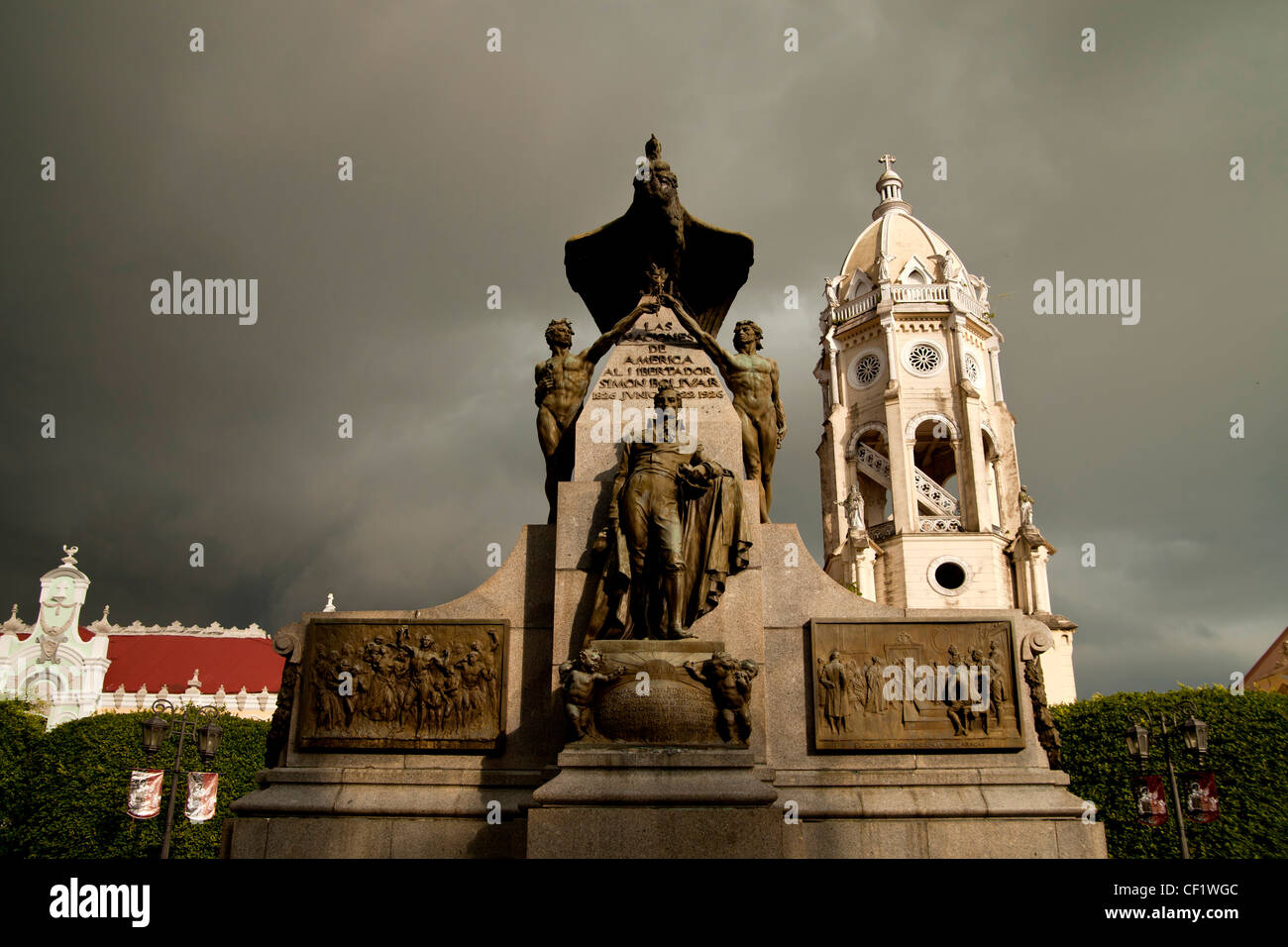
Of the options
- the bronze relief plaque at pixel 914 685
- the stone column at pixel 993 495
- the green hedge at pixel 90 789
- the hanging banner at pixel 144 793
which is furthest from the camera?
the stone column at pixel 993 495

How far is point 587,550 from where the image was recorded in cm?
1035

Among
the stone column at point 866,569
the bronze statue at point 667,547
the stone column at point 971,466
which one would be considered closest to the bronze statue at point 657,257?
the bronze statue at point 667,547

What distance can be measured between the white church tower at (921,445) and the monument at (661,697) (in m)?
53.3

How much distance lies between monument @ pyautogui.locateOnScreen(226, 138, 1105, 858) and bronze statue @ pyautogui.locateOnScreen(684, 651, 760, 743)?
0.02 meters

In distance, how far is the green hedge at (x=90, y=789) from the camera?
107 ft

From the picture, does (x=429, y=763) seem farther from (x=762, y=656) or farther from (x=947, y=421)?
(x=947, y=421)

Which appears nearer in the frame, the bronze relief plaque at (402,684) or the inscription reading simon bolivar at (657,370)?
the bronze relief plaque at (402,684)

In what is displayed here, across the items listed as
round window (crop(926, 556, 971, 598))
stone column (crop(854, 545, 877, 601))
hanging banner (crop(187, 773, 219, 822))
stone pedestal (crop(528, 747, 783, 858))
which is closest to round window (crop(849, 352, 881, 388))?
stone column (crop(854, 545, 877, 601))

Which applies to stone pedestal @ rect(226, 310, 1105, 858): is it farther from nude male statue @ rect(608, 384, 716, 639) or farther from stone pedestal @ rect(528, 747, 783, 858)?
nude male statue @ rect(608, 384, 716, 639)

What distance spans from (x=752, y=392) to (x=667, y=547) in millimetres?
3095

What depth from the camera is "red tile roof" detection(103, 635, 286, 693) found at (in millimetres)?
72312

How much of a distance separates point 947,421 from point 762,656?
2479 inches

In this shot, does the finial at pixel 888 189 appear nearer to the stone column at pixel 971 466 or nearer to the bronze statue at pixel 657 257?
the stone column at pixel 971 466
